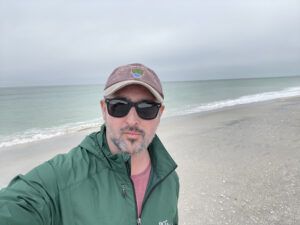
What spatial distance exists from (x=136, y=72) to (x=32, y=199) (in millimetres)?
970

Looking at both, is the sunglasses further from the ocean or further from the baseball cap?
the ocean

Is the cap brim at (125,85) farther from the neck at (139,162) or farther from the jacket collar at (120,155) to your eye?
the neck at (139,162)

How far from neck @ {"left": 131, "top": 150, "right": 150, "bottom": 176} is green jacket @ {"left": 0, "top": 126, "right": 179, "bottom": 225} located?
0.39 ft

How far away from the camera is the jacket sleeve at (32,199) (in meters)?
1.21

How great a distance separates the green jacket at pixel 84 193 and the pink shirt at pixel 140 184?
0.03 metres

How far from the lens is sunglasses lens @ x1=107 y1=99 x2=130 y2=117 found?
177cm

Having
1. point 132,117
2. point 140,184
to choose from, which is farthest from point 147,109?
point 140,184

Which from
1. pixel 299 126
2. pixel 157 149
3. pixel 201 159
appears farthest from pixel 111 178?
pixel 299 126

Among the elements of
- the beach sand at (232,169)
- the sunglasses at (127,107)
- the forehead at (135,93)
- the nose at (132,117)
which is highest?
the forehead at (135,93)

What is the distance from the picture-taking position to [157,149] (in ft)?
6.42

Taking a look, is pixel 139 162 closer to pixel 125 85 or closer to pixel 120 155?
pixel 120 155

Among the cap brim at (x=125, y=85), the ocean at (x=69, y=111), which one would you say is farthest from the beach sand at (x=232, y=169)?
the ocean at (x=69, y=111)

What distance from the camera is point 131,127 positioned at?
5.85ft

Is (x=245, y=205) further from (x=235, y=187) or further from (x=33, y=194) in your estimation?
(x=33, y=194)
